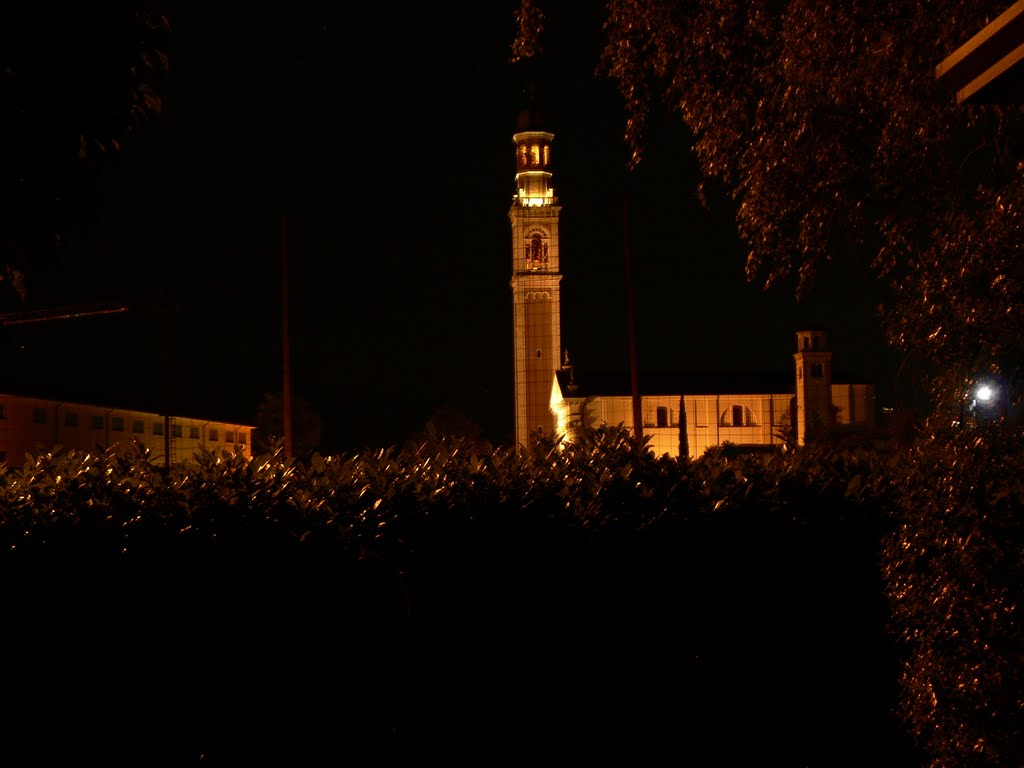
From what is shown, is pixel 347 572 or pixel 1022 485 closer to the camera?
pixel 1022 485

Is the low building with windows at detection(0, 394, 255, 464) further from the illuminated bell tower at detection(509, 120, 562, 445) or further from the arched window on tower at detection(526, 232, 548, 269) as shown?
the arched window on tower at detection(526, 232, 548, 269)

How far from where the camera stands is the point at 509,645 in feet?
22.1

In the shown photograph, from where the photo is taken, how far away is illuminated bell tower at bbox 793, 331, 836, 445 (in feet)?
300

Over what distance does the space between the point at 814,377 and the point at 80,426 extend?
202 feet

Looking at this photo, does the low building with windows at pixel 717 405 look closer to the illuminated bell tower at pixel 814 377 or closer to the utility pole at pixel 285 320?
the illuminated bell tower at pixel 814 377

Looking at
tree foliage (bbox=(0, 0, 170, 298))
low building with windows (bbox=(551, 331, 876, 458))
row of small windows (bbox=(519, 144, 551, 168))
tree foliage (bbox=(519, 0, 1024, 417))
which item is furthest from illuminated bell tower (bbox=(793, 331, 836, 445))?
tree foliage (bbox=(0, 0, 170, 298))

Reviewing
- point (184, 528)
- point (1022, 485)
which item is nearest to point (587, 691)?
point (184, 528)

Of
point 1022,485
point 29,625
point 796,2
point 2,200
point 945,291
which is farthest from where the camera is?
point 796,2

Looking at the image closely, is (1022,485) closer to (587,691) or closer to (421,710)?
(587,691)

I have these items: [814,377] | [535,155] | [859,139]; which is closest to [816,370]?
[814,377]

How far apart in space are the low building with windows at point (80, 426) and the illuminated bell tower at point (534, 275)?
3047 cm

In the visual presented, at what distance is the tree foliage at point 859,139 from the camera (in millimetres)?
4453

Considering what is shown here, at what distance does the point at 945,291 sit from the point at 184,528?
4.54 meters

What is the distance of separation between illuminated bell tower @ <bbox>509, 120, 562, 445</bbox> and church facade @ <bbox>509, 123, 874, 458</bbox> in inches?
3.7
